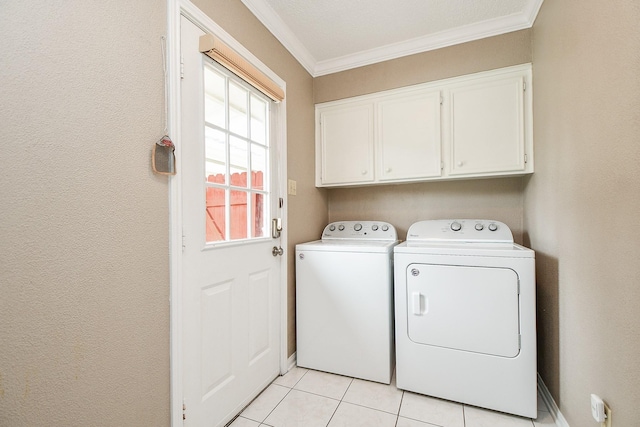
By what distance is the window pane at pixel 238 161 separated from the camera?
157 cm

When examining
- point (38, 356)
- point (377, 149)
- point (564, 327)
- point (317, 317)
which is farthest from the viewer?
point (377, 149)

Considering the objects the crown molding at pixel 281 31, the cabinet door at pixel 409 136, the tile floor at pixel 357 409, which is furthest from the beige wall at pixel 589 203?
the crown molding at pixel 281 31

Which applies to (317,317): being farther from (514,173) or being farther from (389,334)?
(514,173)

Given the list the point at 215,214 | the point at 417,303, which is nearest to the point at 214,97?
the point at 215,214

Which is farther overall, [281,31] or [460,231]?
[460,231]

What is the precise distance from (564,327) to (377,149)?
5.30 ft

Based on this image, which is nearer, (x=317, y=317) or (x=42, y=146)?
(x=42, y=146)

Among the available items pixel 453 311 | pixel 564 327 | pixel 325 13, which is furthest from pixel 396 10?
pixel 564 327

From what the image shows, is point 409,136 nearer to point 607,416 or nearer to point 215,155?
point 215,155

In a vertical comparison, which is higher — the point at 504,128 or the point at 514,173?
the point at 504,128

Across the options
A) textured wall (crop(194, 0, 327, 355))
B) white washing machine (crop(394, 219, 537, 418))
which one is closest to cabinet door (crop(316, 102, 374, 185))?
textured wall (crop(194, 0, 327, 355))

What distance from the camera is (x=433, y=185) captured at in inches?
94.5

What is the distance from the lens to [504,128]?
6.37 ft

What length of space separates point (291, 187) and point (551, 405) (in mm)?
2063
